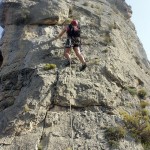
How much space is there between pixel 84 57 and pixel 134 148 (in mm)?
5868

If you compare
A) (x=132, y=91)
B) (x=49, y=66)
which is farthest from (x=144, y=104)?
(x=49, y=66)

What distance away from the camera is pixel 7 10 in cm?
2105

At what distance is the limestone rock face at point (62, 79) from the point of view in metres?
11.5

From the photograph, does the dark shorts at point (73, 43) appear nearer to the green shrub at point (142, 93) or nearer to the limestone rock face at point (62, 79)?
the limestone rock face at point (62, 79)

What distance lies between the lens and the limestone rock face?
1148 centimetres

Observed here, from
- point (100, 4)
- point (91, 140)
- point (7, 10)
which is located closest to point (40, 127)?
point (91, 140)

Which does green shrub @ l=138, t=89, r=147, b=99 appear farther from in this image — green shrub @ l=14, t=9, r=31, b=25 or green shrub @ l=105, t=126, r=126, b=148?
green shrub @ l=14, t=9, r=31, b=25

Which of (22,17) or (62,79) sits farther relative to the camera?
(22,17)

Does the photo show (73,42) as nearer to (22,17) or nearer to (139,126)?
(139,126)

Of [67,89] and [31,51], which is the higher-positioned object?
[67,89]

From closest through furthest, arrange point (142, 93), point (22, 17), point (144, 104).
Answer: point (144, 104)
point (142, 93)
point (22, 17)

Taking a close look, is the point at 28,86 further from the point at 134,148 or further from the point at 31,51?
the point at 134,148

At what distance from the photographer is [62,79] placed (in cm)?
1368

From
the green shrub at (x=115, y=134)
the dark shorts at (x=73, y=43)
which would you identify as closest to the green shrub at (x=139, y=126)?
the green shrub at (x=115, y=134)
